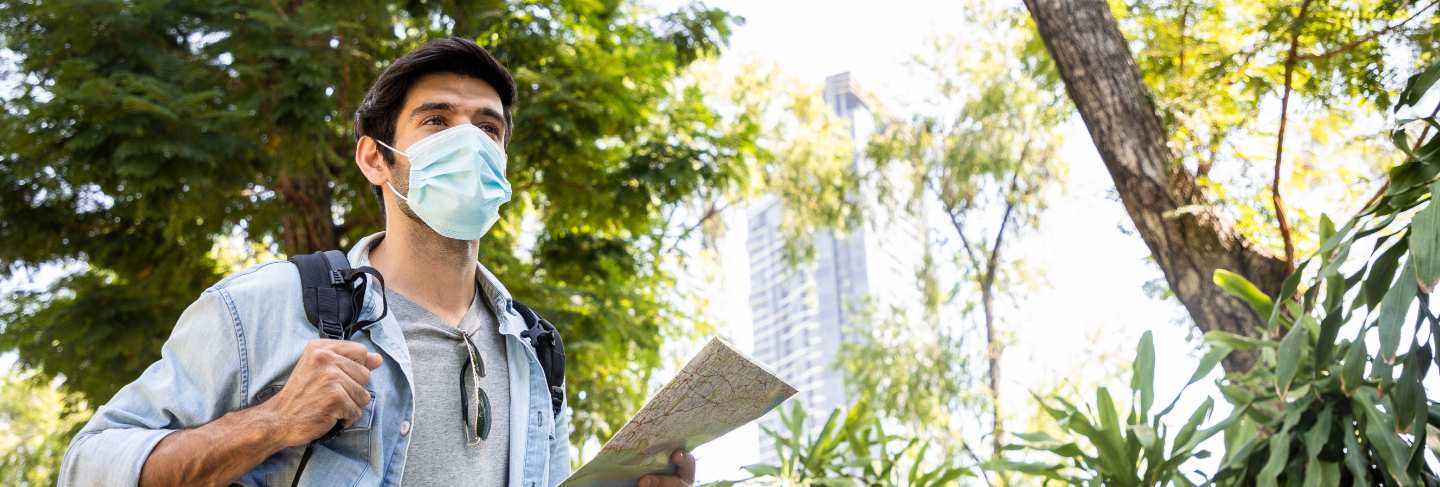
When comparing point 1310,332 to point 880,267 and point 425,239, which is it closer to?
point 425,239

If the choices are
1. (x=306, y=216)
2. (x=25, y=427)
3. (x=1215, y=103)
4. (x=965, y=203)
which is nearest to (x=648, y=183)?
(x=306, y=216)

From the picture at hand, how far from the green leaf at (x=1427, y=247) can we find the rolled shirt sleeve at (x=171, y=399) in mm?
2282

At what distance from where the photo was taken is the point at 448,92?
2006mm

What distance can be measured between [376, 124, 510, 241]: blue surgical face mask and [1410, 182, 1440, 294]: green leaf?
1885 millimetres

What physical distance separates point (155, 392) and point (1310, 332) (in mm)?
3248

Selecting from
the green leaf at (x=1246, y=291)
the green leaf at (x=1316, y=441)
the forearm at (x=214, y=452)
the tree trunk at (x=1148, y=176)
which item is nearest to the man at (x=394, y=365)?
the forearm at (x=214, y=452)

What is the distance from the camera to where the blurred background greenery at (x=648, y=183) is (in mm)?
3627

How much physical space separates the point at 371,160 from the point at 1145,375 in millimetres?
2993

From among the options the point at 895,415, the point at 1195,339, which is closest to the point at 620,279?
the point at 1195,339

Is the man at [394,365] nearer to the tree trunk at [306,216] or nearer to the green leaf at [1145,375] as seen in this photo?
the green leaf at [1145,375]

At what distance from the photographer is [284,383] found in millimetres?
1629

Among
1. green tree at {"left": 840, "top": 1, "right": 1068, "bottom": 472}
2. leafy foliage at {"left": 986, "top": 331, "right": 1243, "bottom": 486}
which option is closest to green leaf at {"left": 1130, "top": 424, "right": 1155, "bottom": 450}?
leafy foliage at {"left": 986, "top": 331, "right": 1243, "bottom": 486}

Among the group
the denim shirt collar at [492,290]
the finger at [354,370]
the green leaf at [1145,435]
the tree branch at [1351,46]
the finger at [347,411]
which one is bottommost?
the green leaf at [1145,435]

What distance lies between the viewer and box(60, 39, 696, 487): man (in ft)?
4.91
